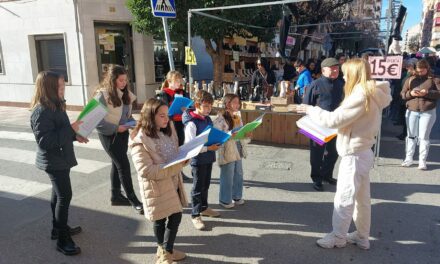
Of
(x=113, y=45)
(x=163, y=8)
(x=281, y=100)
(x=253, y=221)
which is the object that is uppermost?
(x=163, y=8)

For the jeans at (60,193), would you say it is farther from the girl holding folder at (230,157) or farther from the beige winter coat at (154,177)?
the girl holding folder at (230,157)

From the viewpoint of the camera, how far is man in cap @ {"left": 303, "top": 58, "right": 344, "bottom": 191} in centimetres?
509

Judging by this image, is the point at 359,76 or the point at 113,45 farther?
the point at 113,45

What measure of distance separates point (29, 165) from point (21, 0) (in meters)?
8.32

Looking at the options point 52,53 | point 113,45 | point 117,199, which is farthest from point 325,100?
point 52,53

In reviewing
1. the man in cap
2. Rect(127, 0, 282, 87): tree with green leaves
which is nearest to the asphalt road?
the man in cap

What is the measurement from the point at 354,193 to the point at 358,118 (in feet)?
2.42

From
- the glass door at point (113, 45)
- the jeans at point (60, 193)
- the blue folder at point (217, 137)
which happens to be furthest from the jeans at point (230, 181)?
the glass door at point (113, 45)

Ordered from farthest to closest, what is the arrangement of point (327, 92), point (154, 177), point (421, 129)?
point (421, 129) → point (327, 92) → point (154, 177)

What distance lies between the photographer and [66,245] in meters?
→ 3.63

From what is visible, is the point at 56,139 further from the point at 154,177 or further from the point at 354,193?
the point at 354,193

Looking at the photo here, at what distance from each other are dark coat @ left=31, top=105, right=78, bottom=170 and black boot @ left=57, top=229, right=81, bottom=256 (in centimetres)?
71

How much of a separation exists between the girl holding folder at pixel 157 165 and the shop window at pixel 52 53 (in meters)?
10.1

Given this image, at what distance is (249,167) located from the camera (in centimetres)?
640
